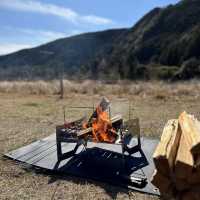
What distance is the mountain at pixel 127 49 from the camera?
117ft

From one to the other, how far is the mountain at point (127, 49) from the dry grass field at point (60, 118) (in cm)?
1686

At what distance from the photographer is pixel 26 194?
3314 mm

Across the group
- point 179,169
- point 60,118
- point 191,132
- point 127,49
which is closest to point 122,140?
point 191,132

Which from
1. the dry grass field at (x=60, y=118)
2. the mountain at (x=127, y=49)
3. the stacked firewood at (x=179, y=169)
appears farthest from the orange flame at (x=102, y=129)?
the mountain at (x=127, y=49)

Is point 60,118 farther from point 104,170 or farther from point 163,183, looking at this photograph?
point 163,183

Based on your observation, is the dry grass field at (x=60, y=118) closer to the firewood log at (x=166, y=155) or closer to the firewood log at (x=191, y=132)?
the firewood log at (x=166, y=155)

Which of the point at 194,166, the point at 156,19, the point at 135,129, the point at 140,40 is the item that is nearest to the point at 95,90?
the point at 135,129

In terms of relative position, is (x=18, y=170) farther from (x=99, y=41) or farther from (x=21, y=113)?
(x=99, y=41)

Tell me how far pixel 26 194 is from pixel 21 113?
516 centimetres

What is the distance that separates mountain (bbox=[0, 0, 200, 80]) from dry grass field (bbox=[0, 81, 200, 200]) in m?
16.9

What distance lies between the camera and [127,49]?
4734 centimetres

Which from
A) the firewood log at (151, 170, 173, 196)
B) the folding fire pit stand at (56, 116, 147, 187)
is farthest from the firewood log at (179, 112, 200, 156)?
the folding fire pit stand at (56, 116, 147, 187)

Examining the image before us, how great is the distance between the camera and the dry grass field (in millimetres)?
3345

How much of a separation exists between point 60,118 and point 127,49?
4115 cm
